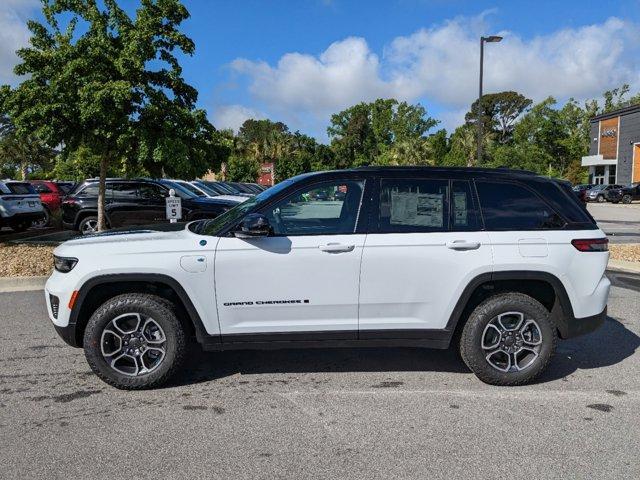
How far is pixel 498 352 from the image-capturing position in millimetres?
4305

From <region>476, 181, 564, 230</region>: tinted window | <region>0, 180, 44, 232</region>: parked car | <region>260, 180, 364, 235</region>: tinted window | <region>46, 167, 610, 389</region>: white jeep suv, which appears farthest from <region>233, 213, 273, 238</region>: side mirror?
<region>0, 180, 44, 232</region>: parked car

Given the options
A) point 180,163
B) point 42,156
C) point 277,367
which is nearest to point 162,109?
point 180,163

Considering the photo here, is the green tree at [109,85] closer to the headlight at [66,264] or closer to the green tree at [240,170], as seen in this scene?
the headlight at [66,264]

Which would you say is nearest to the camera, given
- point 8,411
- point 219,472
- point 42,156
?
point 219,472

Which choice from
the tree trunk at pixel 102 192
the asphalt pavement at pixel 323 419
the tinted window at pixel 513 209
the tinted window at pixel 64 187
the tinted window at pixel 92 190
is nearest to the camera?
the asphalt pavement at pixel 323 419

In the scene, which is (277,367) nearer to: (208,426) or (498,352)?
(208,426)

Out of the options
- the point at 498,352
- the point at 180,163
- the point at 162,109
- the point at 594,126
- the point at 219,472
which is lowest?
the point at 219,472

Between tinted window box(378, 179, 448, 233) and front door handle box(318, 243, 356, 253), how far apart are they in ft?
1.15

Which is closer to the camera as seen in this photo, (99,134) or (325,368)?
(325,368)

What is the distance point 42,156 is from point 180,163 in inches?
2730

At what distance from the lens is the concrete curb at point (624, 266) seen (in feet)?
A: 31.3

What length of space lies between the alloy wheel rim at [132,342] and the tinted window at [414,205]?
1.96 metres

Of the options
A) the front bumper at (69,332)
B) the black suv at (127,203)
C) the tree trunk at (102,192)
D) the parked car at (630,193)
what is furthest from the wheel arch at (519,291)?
the parked car at (630,193)

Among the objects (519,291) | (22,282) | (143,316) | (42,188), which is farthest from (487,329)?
(42,188)
